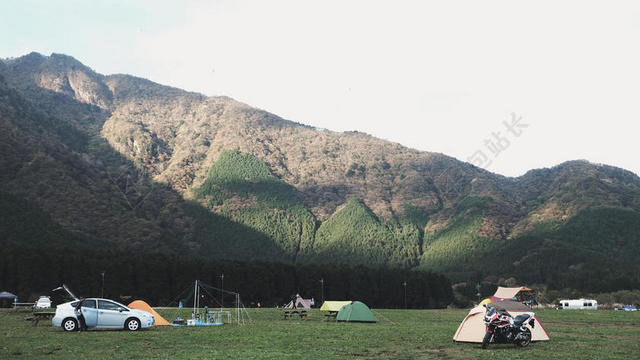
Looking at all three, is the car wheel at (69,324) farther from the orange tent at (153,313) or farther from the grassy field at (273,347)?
the orange tent at (153,313)

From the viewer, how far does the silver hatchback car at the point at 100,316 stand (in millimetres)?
30625

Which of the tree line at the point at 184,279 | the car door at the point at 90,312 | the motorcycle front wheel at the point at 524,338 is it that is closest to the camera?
the motorcycle front wheel at the point at 524,338

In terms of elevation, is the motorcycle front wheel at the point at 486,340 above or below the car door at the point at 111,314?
below

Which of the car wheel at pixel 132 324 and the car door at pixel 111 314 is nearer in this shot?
the car door at pixel 111 314

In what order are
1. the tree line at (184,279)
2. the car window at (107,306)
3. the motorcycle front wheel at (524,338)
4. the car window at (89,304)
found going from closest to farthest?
the motorcycle front wheel at (524,338) < the car window at (89,304) < the car window at (107,306) < the tree line at (184,279)

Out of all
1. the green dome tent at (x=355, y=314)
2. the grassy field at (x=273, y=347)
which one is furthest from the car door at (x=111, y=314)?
the green dome tent at (x=355, y=314)

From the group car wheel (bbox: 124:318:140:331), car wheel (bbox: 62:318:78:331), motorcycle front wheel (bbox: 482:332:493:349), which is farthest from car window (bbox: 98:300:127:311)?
motorcycle front wheel (bbox: 482:332:493:349)

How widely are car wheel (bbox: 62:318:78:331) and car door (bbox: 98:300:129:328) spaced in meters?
1.19

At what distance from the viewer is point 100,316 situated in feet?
102

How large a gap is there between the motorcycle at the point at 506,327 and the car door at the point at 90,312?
19.8 meters

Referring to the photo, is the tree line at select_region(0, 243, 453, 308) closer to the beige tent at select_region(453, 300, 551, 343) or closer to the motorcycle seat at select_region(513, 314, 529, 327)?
the beige tent at select_region(453, 300, 551, 343)

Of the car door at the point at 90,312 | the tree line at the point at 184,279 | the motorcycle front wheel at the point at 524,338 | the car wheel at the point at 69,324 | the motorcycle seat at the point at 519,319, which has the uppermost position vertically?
the tree line at the point at 184,279

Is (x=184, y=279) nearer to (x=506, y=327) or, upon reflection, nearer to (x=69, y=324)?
(x=69, y=324)

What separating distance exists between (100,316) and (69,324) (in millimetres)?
1535
